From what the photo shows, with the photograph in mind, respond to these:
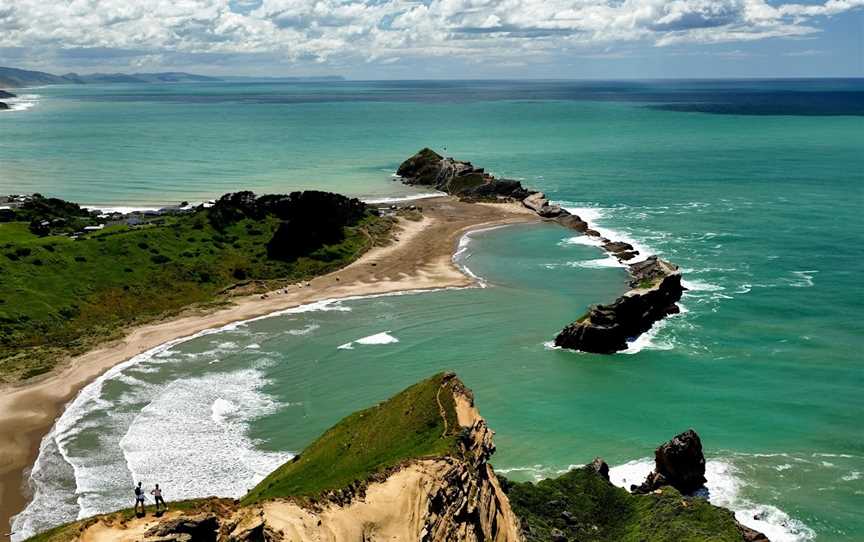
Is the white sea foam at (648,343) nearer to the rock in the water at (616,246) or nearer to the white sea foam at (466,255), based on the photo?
the white sea foam at (466,255)

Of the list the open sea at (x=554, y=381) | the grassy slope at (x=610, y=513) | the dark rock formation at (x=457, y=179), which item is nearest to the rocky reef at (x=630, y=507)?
the grassy slope at (x=610, y=513)

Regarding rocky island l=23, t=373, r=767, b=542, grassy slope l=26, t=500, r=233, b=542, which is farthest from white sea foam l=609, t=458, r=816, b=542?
grassy slope l=26, t=500, r=233, b=542

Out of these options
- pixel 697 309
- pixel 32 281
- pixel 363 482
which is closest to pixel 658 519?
pixel 363 482

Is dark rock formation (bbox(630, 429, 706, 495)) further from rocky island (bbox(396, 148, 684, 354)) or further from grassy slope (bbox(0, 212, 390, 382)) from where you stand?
grassy slope (bbox(0, 212, 390, 382))

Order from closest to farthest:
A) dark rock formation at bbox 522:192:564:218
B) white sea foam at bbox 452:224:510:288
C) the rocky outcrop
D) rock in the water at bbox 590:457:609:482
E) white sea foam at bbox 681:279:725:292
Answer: the rocky outcrop → rock in the water at bbox 590:457:609:482 → white sea foam at bbox 681:279:725:292 → white sea foam at bbox 452:224:510:288 → dark rock formation at bbox 522:192:564:218

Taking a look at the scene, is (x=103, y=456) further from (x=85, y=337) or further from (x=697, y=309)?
(x=697, y=309)

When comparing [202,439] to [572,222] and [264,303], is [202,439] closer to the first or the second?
[264,303]
